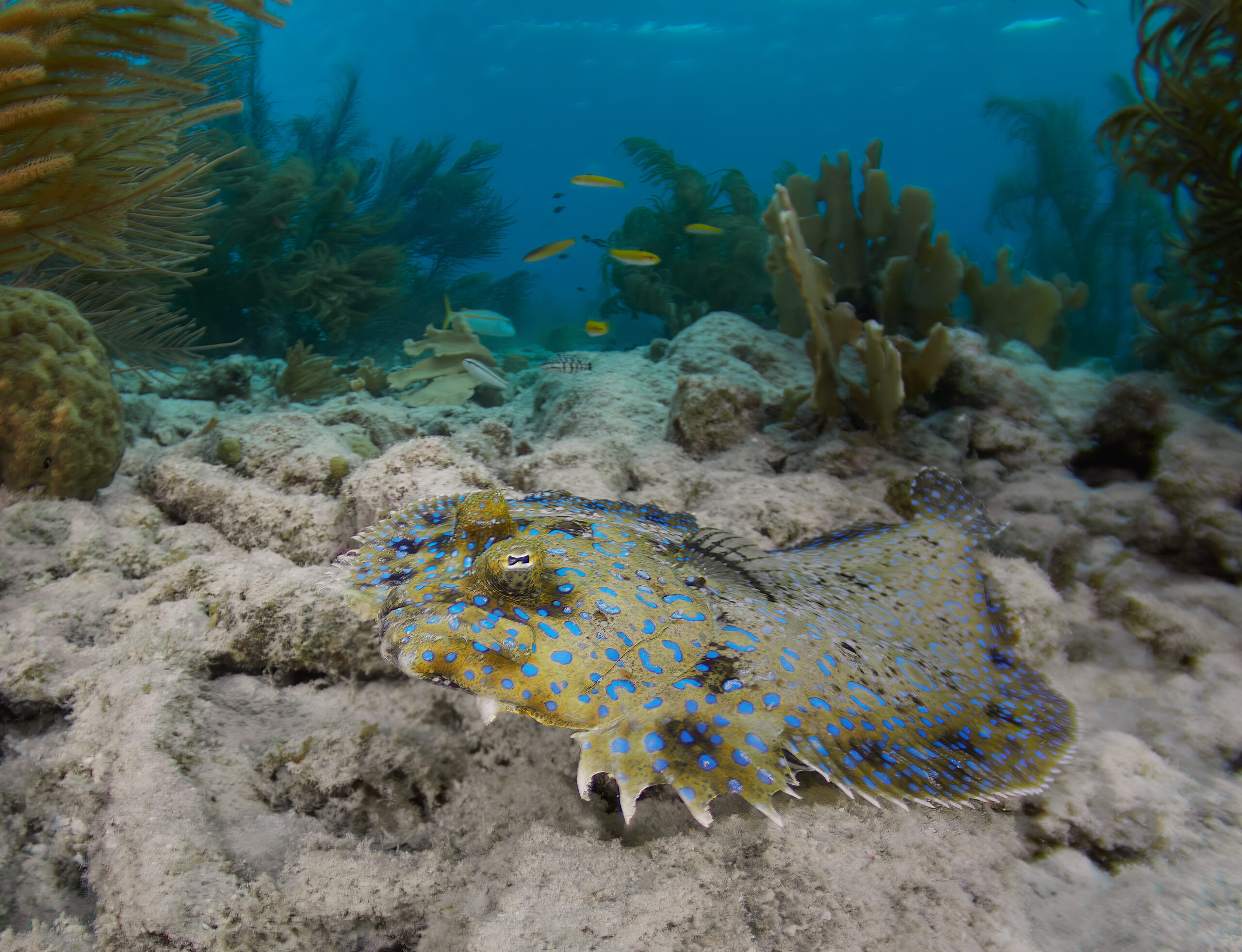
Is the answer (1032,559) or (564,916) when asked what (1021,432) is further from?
(564,916)

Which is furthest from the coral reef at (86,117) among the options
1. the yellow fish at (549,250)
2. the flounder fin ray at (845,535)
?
the yellow fish at (549,250)

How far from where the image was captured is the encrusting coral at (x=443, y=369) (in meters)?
6.72

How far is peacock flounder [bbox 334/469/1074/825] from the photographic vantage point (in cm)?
158

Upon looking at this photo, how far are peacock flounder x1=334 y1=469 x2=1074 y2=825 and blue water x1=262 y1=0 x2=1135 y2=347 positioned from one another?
207 feet

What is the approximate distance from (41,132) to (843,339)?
5868 mm

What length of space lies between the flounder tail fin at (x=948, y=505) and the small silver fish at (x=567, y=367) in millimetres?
4767

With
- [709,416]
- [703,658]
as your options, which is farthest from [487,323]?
[703,658]

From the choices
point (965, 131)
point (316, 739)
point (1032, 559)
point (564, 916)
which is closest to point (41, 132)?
point (316, 739)

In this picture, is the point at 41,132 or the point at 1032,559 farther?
the point at 1032,559

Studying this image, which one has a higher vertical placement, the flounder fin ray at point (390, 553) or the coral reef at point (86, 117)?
the coral reef at point (86, 117)

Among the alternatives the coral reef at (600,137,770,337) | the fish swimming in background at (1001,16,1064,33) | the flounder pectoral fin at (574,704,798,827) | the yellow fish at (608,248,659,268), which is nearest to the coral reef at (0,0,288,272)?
the flounder pectoral fin at (574,704,798,827)

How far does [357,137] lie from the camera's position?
1582 centimetres

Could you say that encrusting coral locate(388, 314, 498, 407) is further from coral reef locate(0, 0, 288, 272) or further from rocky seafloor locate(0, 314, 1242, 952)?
coral reef locate(0, 0, 288, 272)

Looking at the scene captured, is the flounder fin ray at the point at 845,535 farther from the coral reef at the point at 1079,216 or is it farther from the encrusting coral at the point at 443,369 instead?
the coral reef at the point at 1079,216
